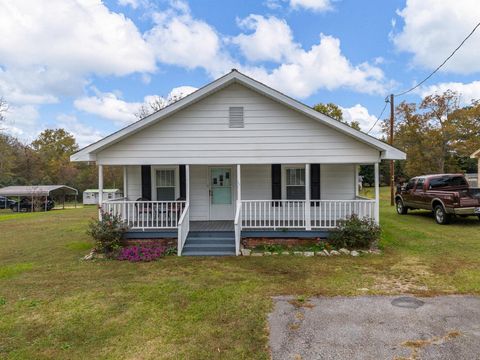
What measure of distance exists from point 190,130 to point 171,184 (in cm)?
238

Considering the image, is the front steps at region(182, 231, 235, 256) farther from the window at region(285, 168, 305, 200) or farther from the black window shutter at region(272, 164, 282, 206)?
the window at region(285, 168, 305, 200)

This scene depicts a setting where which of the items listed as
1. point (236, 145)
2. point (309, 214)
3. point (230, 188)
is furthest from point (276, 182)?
point (236, 145)

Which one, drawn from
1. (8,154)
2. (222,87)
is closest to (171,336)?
(222,87)

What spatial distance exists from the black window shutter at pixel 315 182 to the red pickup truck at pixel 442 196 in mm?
5533

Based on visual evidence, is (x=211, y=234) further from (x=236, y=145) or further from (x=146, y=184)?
(x=146, y=184)

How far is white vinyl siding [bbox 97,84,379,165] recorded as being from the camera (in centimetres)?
959

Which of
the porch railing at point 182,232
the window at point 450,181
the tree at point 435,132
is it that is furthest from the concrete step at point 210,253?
the tree at point 435,132

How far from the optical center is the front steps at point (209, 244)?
8.96 m

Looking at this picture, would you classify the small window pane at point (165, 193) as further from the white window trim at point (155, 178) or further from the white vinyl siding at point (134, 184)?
the white vinyl siding at point (134, 184)

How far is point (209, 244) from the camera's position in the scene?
9.24 m

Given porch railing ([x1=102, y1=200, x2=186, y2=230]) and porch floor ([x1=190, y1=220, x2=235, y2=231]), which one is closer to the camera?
porch railing ([x1=102, y1=200, x2=186, y2=230])

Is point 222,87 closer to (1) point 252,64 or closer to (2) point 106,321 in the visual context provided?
(2) point 106,321

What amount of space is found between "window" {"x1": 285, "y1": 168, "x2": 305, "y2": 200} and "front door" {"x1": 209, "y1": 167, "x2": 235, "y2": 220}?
1.90m

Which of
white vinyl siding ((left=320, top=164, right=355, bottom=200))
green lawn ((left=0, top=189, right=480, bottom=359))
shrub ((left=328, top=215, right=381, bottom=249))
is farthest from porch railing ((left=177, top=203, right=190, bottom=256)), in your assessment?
white vinyl siding ((left=320, top=164, right=355, bottom=200))
